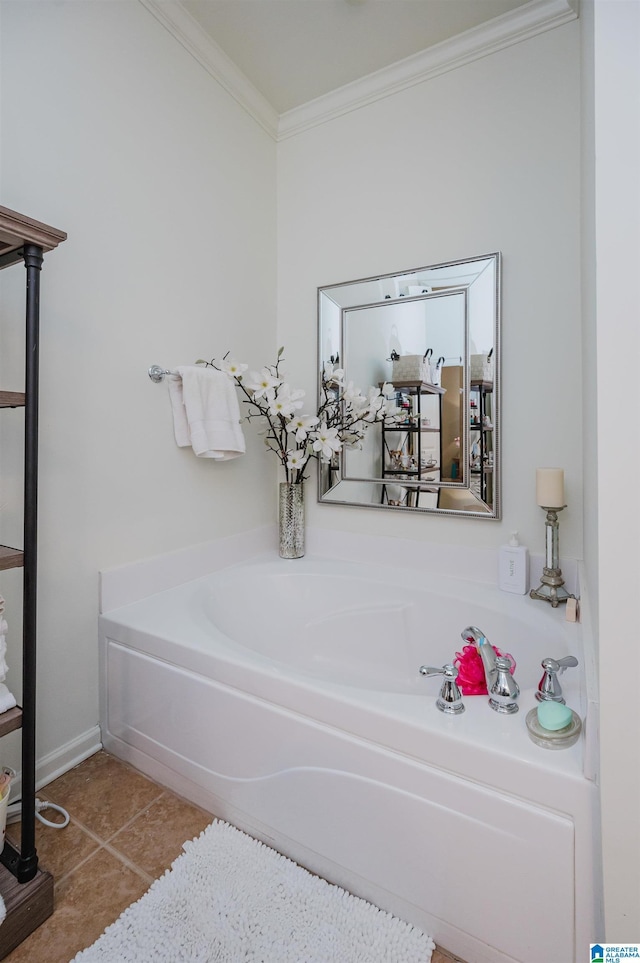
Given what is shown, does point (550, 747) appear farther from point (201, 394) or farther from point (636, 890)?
point (201, 394)

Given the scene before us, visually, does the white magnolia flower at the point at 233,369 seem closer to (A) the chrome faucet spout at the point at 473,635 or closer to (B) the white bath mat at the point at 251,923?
(A) the chrome faucet spout at the point at 473,635

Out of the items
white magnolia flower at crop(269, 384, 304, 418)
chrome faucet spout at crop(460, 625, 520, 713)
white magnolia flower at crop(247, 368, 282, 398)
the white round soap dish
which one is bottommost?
the white round soap dish

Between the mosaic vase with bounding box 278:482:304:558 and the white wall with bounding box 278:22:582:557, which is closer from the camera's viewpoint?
the white wall with bounding box 278:22:582:557

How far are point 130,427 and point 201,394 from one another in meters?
0.30

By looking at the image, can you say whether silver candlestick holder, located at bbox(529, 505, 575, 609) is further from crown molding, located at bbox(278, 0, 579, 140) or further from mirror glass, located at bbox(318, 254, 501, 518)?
crown molding, located at bbox(278, 0, 579, 140)

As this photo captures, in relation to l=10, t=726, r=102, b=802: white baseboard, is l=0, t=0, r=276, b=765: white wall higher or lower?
higher

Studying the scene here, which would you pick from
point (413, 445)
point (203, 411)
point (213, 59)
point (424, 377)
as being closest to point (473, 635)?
point (413, 445)

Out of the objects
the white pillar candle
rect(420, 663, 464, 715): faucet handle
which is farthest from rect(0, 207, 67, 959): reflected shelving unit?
the white pillar candle

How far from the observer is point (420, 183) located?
1.98m

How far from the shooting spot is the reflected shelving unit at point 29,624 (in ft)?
3.29

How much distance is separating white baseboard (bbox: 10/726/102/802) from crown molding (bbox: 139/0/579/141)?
259cm

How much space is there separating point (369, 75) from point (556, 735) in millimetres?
2579

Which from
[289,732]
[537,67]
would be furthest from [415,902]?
[537,67]

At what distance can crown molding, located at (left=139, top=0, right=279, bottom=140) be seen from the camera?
1719mm
